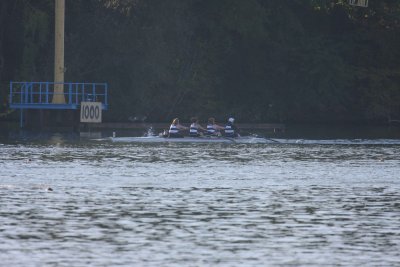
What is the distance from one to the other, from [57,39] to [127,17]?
259 inches

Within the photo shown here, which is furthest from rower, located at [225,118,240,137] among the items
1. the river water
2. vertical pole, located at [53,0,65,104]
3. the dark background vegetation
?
the dark background vegetation

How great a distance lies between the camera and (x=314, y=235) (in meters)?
21.8

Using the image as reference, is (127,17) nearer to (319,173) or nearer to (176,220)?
(319,173)

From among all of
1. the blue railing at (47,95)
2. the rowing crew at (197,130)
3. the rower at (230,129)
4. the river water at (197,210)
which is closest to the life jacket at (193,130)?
the rowing crew at (197,130)

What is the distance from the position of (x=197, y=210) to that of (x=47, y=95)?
125 ft

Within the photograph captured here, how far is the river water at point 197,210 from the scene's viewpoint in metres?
19.5

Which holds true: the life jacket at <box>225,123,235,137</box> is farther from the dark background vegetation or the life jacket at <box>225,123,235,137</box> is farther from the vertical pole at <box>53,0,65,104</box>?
the dark background vegetation

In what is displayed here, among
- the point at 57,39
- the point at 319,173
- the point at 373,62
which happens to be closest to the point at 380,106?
the point at 373,62

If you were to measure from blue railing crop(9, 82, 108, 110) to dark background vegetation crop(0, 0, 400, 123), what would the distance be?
31.7 inches

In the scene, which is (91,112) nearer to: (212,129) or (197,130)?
(197,130)

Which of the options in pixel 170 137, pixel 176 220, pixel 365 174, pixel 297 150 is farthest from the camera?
pixel 170 137

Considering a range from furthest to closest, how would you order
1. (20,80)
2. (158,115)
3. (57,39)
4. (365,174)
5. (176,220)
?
1. (158,115)
2. (20,80)
3. (57,39)
4. (365,174)
5. (176,220)

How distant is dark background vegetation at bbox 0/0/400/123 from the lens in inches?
2734

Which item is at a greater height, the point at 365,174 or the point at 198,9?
the point at 198,9
